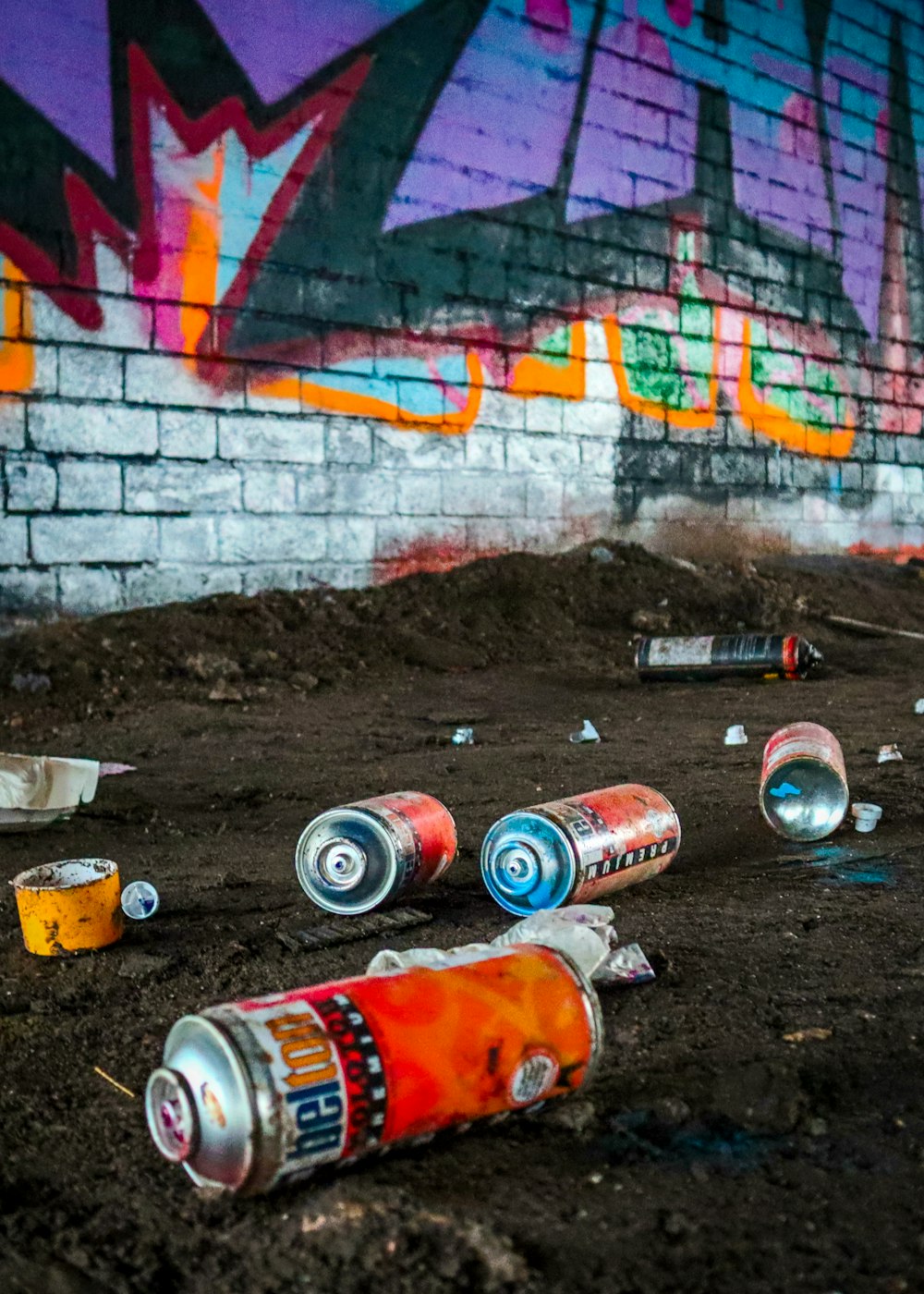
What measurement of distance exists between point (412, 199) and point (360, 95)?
61 cm

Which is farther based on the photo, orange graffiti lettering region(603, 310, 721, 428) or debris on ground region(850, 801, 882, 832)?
orange graffiti lettering region(603, 310, 721, 428)

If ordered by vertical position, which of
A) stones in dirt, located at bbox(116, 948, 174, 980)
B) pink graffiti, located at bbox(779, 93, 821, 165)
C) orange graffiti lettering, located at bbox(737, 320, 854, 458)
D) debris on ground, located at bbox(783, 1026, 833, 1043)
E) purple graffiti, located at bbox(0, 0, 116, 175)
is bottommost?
stones in dirt, located at bbox(116, 948, 174, 980)

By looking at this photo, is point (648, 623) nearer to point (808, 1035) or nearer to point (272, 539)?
point (272, 539)

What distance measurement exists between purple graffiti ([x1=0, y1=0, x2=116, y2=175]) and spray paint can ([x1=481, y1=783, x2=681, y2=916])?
4.45 m

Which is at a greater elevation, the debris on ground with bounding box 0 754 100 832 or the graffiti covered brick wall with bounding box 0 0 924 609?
the graffiti covered brick wall with bounding box 0 0 924 609

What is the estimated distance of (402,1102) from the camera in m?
1.32

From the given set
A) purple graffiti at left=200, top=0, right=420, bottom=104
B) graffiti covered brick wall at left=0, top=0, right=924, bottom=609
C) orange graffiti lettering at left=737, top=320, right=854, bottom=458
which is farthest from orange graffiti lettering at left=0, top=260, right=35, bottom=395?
orange graffiti lettering at left=737, top=320, right=854, bottom=458

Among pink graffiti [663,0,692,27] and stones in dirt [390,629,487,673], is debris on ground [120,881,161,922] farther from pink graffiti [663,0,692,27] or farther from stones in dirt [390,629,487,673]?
pink graffiti [663,0,692,27]

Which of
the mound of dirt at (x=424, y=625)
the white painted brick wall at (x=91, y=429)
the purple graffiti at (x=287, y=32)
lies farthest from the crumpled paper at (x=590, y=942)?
the purple graffiti at (x=287, y=32)

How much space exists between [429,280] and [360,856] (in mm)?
4907

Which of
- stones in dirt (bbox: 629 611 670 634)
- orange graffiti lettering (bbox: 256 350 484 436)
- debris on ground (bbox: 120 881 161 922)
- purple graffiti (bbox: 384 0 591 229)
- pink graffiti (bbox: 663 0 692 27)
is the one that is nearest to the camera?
debris on ground (bbox: 120 881 161 922)

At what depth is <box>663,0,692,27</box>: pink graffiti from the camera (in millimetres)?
7622

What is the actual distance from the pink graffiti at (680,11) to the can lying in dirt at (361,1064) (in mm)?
7869

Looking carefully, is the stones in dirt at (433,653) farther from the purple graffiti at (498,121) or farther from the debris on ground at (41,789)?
the debris on ground at (41,789)
